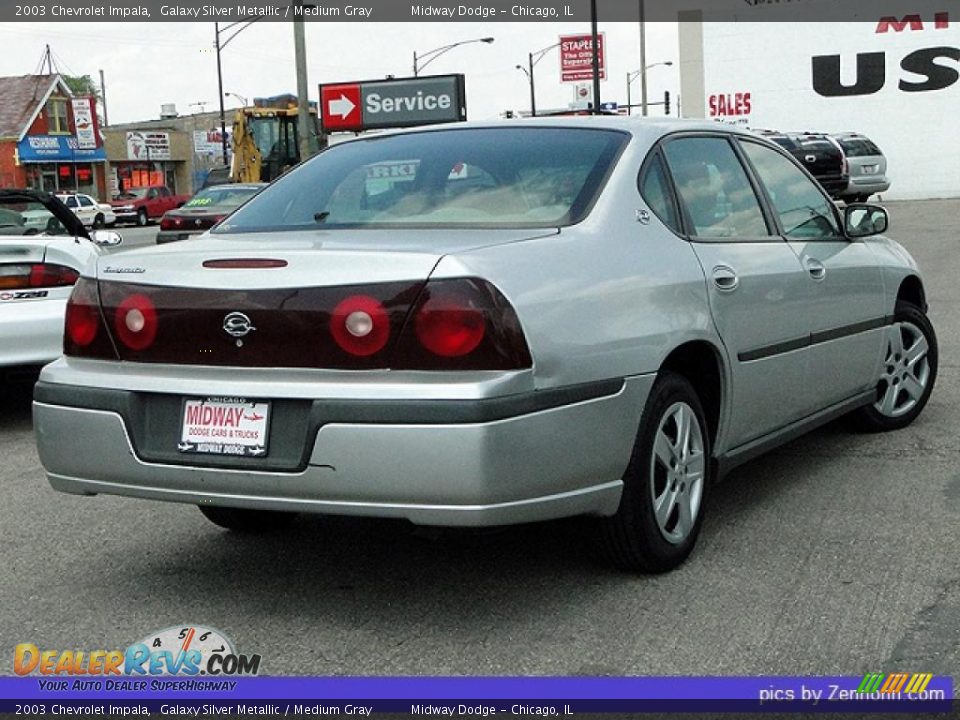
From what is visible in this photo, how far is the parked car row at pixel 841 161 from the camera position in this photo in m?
28.9

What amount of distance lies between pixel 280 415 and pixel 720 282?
173 cm

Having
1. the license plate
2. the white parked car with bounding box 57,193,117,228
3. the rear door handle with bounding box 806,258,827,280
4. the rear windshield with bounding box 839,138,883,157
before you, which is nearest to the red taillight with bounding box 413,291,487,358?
the license plate

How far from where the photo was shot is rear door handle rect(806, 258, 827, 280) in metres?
5.59

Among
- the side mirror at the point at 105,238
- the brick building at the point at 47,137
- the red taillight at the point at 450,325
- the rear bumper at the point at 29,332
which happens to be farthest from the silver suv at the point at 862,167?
the brick building at the point at 47,137

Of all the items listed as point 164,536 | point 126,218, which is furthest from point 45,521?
point 126,218

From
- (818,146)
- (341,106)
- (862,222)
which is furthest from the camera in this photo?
(341,106)

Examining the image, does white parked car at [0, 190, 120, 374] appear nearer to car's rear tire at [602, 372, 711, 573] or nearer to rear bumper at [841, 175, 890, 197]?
car's rear tire at [602, 372, 711, 573]

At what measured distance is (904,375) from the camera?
6852 millimetres

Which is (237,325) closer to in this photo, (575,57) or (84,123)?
(84,123)

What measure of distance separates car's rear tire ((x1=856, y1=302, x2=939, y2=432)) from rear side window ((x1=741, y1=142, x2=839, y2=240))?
2.78ft

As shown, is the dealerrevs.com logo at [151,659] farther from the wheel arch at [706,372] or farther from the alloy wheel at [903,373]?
the alloy wheel at [903,373]

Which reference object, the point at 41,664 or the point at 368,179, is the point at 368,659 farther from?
the point at 368,179

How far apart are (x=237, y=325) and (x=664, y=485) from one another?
4.94 ft

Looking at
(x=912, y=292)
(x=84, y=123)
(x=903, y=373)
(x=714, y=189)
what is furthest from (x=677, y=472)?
(x=84, y=123)
